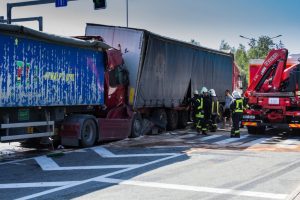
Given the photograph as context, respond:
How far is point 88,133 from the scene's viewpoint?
14.3 m

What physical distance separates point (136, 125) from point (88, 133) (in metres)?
3.14

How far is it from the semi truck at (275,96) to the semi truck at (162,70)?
10.3ft

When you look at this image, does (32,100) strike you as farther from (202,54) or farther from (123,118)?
(202,54)

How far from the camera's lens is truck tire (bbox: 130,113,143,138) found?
1680 cm

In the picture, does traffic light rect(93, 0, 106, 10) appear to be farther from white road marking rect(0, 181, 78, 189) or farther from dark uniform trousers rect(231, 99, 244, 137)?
white road marking rect(0, 181, 78, 189)

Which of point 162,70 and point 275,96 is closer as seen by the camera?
point 275,96

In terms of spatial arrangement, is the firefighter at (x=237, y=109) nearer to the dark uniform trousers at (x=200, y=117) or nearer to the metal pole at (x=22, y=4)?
the dark uniform trousers at (x=200, y=117)

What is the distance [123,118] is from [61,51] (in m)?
3.91

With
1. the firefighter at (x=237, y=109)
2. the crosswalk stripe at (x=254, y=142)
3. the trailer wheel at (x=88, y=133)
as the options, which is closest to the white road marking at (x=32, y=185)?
the trailer wheel at (x=88, y=133)

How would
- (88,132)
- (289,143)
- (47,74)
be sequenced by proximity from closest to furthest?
(47,74) < (88,132) < (289,143)

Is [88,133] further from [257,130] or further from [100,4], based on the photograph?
[100,4]

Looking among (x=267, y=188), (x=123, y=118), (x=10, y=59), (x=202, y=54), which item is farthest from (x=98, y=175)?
(x=202, y=54)

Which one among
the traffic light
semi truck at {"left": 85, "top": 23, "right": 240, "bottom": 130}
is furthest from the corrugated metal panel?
the traffic light

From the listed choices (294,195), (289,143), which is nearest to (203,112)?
(289,143)
